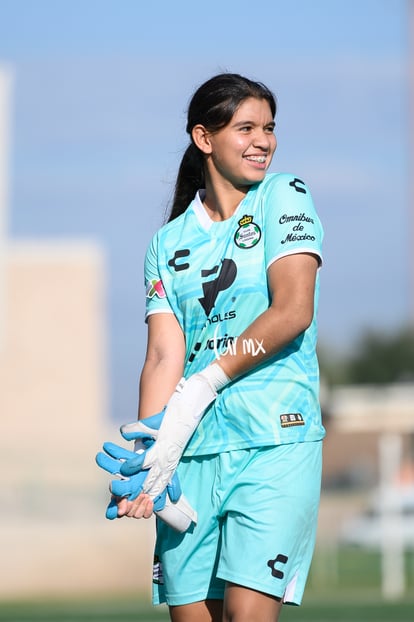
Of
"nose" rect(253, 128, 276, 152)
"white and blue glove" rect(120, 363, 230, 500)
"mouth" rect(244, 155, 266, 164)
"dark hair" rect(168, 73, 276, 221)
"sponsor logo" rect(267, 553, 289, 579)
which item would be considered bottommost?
"sponsor logo" rect(267, 553, 289, 579)

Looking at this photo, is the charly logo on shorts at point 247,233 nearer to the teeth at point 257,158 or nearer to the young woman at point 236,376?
the young woman at point 236,376

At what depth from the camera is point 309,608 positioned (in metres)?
14.1

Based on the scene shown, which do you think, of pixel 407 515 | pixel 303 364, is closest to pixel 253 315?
pixel 303 364

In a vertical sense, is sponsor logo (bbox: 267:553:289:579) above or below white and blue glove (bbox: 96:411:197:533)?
below

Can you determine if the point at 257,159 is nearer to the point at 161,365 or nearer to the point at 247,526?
the point at 161,365

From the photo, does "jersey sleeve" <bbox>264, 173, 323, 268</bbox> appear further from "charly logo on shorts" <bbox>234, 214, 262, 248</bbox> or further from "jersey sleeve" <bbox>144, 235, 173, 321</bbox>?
"jersey sleeve" <bbox>144, 235, 173, 321</bbox>

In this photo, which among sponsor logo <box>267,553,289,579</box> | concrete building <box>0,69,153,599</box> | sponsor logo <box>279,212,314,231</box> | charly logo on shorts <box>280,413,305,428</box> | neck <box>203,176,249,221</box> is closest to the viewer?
sponsor logo <box>267,553,289,579</box>

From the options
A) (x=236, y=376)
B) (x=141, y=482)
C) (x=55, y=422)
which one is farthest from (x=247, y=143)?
(x=55, y=422)

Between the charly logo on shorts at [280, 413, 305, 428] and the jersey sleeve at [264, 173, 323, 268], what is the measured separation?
0.49m

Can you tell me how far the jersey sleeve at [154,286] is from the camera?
4.59m

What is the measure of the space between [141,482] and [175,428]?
0.20 m

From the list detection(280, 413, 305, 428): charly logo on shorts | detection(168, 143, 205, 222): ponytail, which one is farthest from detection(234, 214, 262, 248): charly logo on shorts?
detection(280, 413, 305, 428): charly logo on shorts

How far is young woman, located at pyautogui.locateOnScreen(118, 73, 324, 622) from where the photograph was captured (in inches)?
163

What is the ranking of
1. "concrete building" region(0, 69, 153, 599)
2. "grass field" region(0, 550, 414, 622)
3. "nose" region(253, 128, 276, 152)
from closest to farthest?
"nose" region(253, 128, 276, 152), "grass field" region(0, 550, 414, 622), "concrete building" region(0, 69, 153, 599)
